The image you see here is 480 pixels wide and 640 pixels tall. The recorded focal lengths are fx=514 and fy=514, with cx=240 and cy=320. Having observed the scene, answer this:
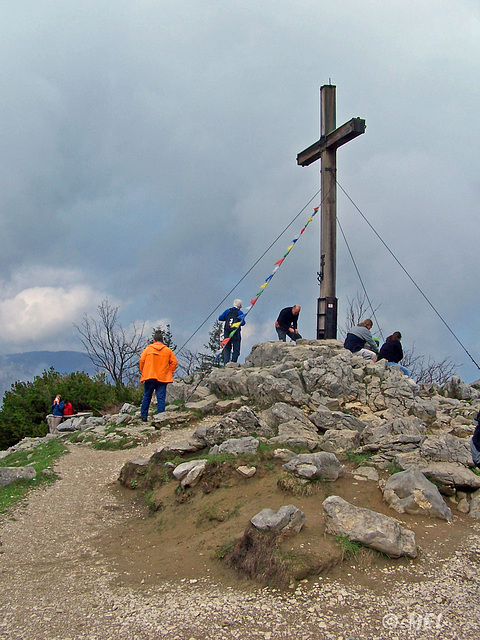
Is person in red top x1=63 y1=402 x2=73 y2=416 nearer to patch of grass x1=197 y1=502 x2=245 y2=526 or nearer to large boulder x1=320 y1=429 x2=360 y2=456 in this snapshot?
large boulder x1=320 y1=429 x2=360 y2=456

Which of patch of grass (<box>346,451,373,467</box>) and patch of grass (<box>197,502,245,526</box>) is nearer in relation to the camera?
patch of grass (<box>197,502,245,526</box>)

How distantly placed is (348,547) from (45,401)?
610 inches

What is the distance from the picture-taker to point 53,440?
37.2ft

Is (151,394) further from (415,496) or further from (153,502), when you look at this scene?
(415,496)

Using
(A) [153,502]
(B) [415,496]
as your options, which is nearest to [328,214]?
(B) [415,496]

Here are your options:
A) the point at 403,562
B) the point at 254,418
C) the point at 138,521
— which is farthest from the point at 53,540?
the point at 403,562

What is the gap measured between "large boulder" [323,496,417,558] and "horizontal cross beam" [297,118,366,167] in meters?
9.37

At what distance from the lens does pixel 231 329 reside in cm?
1343

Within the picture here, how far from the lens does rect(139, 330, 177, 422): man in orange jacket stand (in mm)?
11266

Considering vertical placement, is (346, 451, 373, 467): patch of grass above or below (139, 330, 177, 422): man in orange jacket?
below

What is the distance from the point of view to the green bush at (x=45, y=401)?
1716cm

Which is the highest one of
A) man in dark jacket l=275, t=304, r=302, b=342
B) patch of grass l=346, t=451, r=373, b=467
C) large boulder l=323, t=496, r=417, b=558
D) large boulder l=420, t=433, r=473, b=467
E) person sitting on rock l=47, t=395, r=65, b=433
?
man in dark jacket l=275, t=304, r=302, b=342

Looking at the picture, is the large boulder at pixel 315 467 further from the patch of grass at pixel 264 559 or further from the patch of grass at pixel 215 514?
the patch of grass at pixel 264 559

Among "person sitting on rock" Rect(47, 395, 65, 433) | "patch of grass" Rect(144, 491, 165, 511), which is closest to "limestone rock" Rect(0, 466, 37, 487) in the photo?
"patch of grass" Rect(144, 491, 165, 511)
